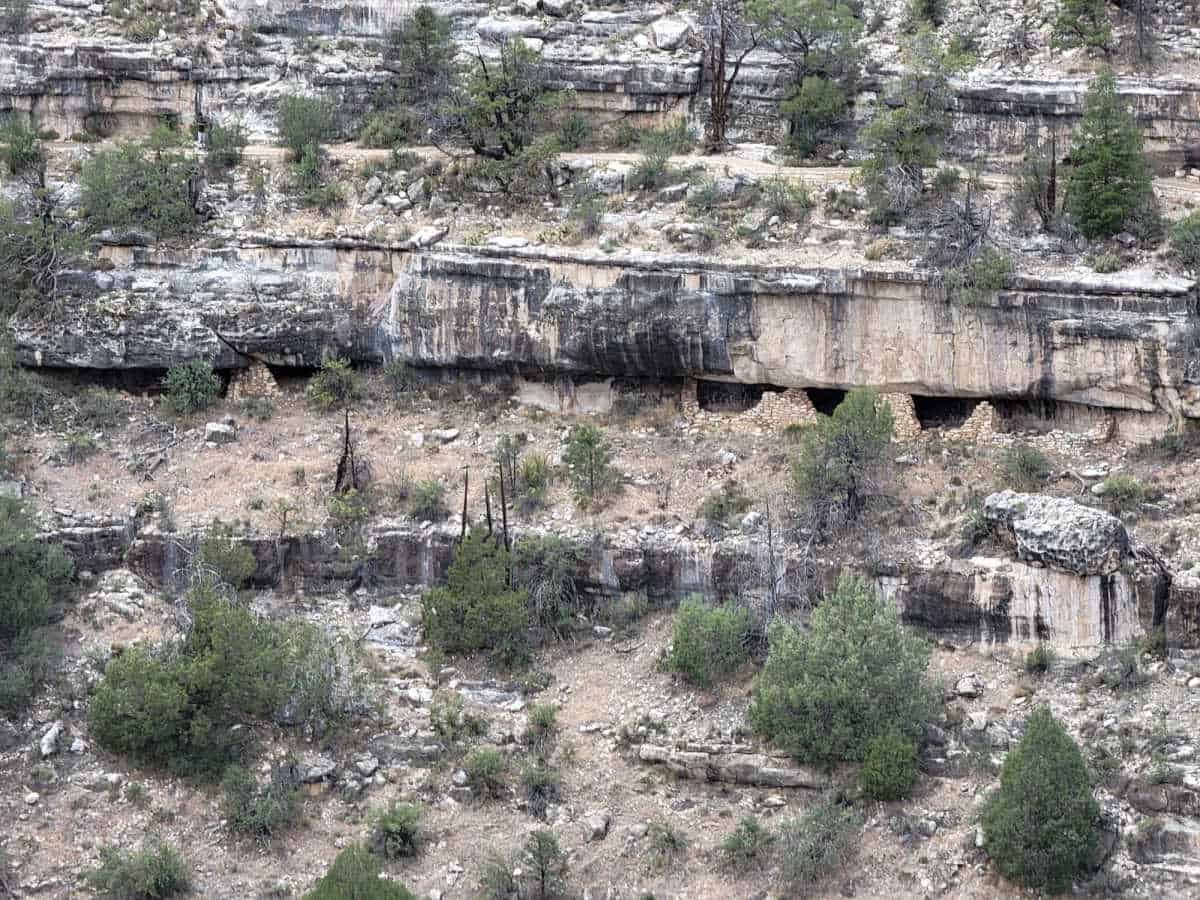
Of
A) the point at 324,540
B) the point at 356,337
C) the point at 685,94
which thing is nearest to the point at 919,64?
the point at 685,94

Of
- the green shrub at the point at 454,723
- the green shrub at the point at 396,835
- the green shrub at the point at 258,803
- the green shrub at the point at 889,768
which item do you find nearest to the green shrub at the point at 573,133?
the green shrub at the point at 454,723

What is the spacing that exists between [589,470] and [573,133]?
11631mm

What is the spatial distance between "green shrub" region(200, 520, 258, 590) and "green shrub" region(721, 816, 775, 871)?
10945 mm

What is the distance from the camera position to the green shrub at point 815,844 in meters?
32.5

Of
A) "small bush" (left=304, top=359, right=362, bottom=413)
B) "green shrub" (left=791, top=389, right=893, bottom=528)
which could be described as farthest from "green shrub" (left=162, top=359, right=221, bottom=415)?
"green shrub" (left=791, top=389, right=893, bottom=528)

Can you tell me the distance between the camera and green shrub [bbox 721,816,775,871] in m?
33.1

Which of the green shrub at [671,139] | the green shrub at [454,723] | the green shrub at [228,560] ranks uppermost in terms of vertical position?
the green shrub at [671,139]

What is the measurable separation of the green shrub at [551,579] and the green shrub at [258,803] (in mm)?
6013

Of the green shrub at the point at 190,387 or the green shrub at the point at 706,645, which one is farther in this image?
the green shrub at the point at 190,387

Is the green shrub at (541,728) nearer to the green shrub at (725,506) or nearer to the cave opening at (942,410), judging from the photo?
the green shrub at (725,506)

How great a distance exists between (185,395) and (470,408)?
608cm

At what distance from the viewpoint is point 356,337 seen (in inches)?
1745

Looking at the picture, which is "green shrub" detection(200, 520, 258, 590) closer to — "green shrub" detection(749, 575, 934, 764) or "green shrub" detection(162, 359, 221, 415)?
"green shrub" detection(162, 359, 221, 415)

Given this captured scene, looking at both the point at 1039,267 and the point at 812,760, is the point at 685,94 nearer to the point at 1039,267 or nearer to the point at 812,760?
the point at 1039,267
